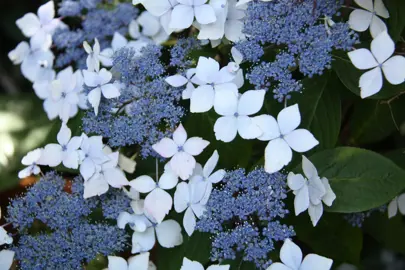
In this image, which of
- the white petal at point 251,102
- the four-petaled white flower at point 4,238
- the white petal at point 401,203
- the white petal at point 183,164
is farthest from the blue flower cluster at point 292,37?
the four-petaled white flower at point 4,238

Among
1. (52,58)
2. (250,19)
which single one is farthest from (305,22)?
(52,58)

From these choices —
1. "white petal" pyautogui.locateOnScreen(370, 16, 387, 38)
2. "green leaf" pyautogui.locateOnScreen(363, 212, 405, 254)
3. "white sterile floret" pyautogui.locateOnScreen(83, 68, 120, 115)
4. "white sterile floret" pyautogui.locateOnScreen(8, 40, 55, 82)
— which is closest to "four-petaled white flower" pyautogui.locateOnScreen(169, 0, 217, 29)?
"white sterile floret" pyautogui.locateOnScreen(83, 68, 120, 115)

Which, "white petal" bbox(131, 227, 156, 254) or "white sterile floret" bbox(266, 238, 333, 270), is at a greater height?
"white sterile floret" bbox(266, 238, 333, 270)

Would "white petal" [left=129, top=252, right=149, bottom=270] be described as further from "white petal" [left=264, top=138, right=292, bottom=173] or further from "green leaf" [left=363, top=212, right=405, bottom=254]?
"green leaf" [left=363, top=212, right=405, bottom=254]

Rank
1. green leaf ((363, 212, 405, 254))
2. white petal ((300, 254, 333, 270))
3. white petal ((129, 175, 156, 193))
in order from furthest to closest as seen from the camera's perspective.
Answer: green leaf ((363, 212, 405, 254)) < white petal ((129, 175, 156, 193)) < white petal ((300, 254, 333, 270))

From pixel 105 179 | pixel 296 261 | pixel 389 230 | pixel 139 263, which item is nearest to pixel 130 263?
pixel 139 263

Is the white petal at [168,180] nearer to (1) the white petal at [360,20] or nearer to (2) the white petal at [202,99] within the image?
(2) the white petal at [202,99]

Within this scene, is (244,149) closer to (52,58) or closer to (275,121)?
(275,121)
